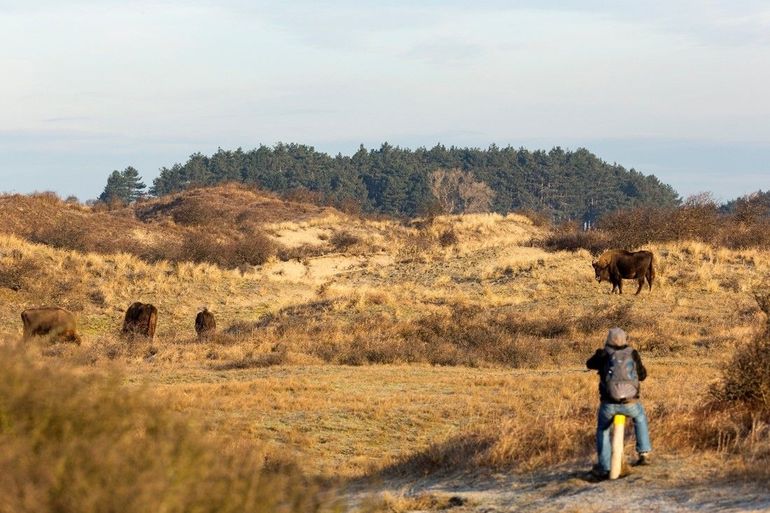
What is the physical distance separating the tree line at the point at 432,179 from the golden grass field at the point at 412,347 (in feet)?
229

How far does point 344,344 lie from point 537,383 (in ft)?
24.6

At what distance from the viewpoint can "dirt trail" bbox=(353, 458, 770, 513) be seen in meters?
9.91

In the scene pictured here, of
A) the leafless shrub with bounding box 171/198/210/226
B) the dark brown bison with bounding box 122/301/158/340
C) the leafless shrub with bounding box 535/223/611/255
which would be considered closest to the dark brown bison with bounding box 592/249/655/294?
the leafless shrub with bounding box 535/223/611/255

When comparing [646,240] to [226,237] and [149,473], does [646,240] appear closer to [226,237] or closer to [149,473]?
[226,237]

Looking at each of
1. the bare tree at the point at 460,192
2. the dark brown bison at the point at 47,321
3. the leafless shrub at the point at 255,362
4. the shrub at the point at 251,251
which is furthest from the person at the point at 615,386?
the bare tree at the point at 460,192

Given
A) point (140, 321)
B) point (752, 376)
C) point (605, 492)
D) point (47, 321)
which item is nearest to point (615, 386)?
point (605, 492)

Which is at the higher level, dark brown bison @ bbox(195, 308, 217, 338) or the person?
the person

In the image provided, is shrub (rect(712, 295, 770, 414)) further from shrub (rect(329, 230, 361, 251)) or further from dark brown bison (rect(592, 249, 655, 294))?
shrub (rect(329, 230, 361, 251))

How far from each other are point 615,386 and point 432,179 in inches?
4515

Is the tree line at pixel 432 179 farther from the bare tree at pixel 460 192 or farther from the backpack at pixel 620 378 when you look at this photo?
the backpack at pixel 620 378

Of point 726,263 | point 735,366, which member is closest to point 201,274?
point 726,263

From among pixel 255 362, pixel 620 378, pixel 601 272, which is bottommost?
pixel 255 362

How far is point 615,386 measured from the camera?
10.7 m

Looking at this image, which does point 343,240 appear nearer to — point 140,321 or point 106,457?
point 140,321
